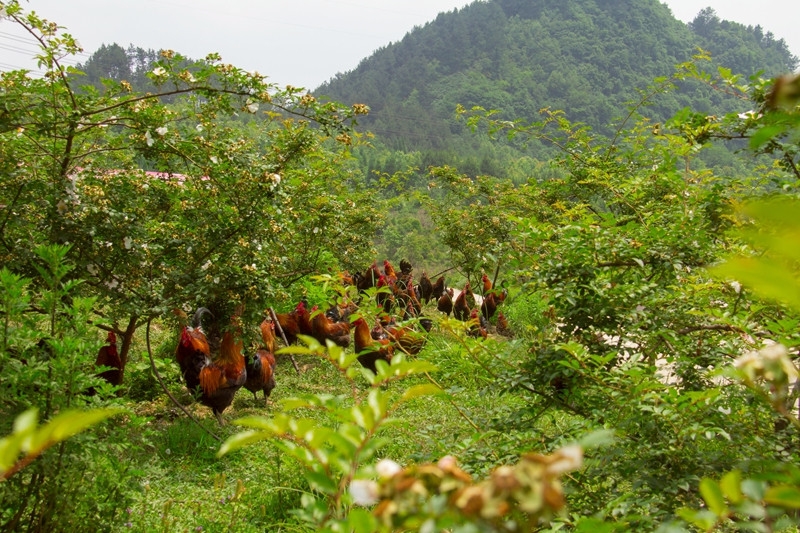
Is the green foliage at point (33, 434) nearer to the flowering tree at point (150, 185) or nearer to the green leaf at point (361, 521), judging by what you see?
the green leaf at point (361, 521)

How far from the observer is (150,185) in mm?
3959

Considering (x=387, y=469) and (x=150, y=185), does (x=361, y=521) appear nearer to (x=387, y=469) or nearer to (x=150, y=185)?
(x=387, y=469)

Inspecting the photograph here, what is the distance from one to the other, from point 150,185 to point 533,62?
2175 inches

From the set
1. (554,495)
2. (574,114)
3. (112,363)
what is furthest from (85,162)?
(574,114)

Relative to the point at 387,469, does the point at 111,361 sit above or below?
below

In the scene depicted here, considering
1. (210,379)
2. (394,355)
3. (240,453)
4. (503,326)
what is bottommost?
(503,326)

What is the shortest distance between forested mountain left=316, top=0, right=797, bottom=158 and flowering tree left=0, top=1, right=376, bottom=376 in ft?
116

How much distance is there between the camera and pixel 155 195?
419cm

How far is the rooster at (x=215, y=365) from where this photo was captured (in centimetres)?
392

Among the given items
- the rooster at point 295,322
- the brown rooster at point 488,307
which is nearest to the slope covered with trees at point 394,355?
the rooster at point 295,322

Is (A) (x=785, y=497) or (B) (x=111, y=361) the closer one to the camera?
(A) (x=785, y=497)

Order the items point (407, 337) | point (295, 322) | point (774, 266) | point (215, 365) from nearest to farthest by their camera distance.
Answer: point (774, 266)
point (215, 365)
point (407, 337)
point (295, 322)

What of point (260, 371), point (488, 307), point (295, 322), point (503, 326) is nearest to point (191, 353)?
point (260, 371)

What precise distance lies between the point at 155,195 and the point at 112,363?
1296mm
